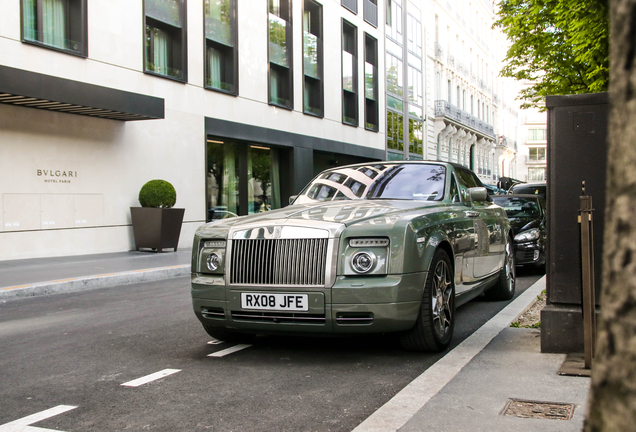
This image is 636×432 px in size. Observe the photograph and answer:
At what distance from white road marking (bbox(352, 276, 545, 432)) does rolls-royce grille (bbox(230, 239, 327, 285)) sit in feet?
3.31

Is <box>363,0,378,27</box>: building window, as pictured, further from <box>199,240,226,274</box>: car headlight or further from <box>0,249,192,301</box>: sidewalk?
<box>199,240,226,274</box>: car headlight

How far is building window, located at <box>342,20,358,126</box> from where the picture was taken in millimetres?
27375

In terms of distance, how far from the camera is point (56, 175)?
→ 46.2ft

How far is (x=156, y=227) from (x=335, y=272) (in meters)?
11.3

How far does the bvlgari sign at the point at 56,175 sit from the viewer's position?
13805mm

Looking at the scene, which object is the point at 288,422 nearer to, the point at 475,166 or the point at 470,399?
the point at 470,399

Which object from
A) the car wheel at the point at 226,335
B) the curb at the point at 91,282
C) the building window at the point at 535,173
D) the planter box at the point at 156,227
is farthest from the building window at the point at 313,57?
the building window at the point at 535,173

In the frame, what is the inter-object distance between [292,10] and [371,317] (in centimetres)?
2033

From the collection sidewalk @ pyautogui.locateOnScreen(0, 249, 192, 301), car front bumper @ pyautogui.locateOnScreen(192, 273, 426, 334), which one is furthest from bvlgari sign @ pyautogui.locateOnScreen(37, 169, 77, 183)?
car front bumper @ pyautogui.locateOnScreen(192, 273, 426, 334)

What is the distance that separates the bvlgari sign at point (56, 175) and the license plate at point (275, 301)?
1066 centimetres

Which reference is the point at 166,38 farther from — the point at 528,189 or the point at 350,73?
the point at 350,73

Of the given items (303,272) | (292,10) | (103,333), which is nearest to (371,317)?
(303,272)

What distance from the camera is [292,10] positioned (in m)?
23.0

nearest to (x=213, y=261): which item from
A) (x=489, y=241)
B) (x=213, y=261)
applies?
(x=213, y=261)
